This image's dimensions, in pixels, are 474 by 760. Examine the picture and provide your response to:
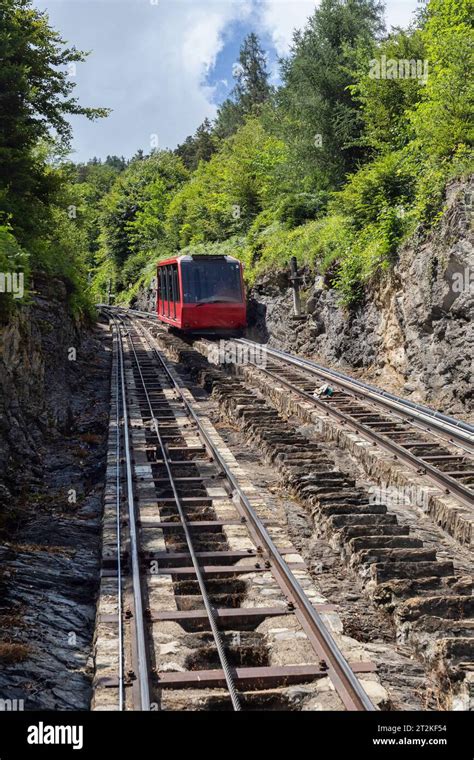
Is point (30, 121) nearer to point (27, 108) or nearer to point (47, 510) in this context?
point (27, 108)

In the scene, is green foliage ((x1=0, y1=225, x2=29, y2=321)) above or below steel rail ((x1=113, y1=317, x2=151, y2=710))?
above

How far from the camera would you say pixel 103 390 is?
2033 centimetres

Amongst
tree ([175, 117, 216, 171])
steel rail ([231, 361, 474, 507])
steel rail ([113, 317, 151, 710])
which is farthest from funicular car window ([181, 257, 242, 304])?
tree ([175, 117, 216, 171])

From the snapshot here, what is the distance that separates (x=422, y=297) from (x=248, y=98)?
255 feet

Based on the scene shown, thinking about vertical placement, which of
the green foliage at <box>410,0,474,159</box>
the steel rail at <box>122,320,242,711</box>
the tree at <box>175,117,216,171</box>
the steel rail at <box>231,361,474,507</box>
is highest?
the tree at <box>175,117,216,171</box>

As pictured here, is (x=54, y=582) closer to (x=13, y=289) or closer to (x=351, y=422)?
(x=13, y=289)

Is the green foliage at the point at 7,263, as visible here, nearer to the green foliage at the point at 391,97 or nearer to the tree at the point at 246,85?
the green foliage at the point at 391,97

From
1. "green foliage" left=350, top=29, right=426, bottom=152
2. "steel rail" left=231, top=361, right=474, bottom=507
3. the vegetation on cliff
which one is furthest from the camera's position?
"green foliage" left=350, top=29, right=426, bottom=152

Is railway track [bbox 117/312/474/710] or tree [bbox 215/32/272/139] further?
tree [bbox 215/32/272/139]

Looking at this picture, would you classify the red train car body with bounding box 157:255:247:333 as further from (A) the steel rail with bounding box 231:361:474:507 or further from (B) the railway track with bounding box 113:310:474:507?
(A) the steel rail with bounding box 231:361:474:507
